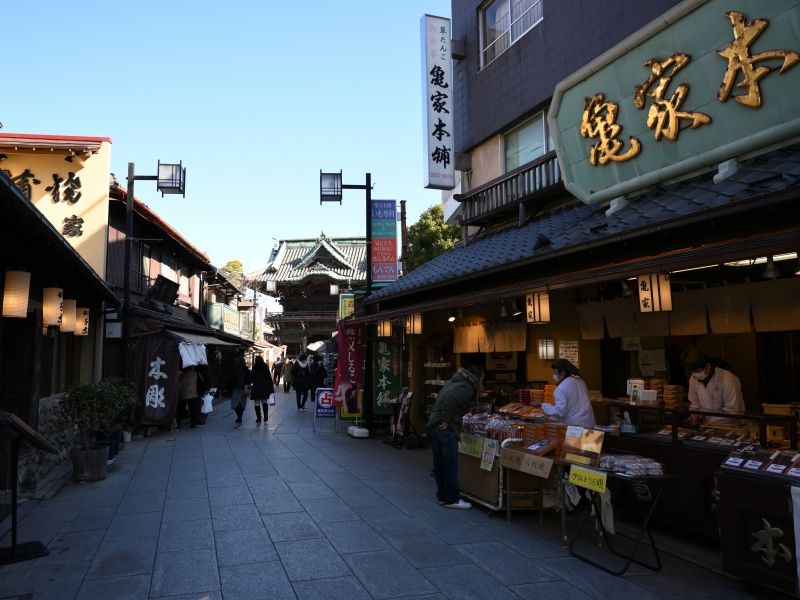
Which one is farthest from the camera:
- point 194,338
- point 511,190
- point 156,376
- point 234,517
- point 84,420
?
point 194,338

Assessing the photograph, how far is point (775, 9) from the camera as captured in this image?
19.6 feet

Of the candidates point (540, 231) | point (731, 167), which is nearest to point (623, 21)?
point (540, 231)

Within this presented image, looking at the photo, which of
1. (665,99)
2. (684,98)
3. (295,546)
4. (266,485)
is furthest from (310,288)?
(295,546)

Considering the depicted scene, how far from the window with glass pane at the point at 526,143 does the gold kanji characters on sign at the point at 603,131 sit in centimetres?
340

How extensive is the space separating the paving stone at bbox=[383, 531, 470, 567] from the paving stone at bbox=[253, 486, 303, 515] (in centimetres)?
174

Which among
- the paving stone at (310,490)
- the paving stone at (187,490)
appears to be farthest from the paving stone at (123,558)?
the paving stone at (310,490)

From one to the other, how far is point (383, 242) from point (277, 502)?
9.20 metres

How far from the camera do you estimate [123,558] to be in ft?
19.4

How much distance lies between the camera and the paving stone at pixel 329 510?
7363 millimetres

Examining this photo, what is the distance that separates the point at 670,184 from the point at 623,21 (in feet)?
12.9

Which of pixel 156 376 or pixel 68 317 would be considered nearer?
pixel 68 317

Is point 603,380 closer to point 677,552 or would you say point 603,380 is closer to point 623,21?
point 677,552

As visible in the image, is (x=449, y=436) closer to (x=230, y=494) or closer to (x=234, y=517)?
(x=234, y=517)

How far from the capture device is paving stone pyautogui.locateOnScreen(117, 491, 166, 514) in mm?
7895
